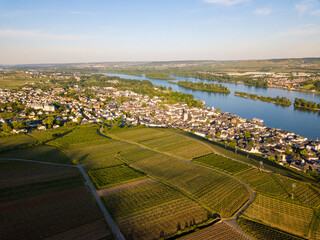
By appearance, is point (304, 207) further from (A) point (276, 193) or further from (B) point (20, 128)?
(B) point (20, 128)

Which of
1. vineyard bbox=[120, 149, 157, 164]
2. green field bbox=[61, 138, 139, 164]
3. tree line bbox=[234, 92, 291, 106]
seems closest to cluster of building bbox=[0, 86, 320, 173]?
vineyard bbox=[120, 149, 157, 164]

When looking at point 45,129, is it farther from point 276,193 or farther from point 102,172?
point 276,193

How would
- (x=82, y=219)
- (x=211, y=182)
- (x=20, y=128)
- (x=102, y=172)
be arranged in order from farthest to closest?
(x=20, y=128) < (x=102, y=172) < (x=211, y=182) < (x=82, y=219)

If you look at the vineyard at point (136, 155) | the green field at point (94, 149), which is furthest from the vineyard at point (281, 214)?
the green field at point (94, 149)

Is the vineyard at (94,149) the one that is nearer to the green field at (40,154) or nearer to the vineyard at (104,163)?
the green field at (40,154)

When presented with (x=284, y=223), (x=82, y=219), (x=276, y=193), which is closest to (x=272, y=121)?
(x=276, y=193)

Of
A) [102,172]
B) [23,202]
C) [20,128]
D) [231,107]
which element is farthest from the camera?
[231,107]

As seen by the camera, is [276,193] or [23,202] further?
[276,193]
